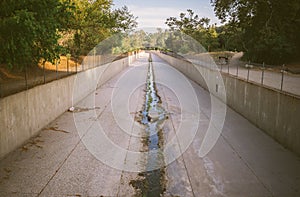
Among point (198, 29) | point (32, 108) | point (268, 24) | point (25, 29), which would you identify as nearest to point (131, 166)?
point (32, 108)

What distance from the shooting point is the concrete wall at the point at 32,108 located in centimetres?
813

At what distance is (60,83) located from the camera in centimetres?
1338

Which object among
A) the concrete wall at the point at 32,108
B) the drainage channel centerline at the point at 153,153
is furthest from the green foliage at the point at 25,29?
the drainage channel centerline at the point at 153,153

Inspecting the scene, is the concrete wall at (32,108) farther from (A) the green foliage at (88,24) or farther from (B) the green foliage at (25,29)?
(A) the green foliage at (88,24)

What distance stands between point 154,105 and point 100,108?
3.24 m

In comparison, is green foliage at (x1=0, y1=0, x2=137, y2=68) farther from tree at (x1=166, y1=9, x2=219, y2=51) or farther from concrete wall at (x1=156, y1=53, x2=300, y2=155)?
tree at (x1=166, y1=9, x2=219, y2=51)

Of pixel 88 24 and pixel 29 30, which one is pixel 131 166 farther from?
pixel 88 24

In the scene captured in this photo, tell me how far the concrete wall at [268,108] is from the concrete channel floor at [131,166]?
32 centimetres

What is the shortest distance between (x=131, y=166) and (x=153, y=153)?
4.16ft

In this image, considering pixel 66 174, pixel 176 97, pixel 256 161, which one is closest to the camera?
pixel 66 174

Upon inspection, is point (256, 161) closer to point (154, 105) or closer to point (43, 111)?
point (43, 111)

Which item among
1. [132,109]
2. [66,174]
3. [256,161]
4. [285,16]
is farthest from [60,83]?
[285,16]

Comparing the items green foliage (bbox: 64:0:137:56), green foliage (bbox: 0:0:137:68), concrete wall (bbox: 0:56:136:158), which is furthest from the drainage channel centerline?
green foliage (bbox: 64:0:137:56)

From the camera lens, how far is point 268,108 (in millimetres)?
10227
